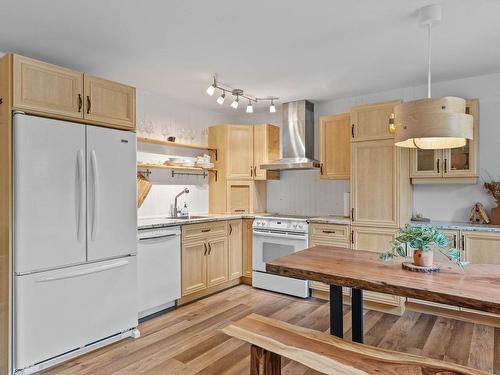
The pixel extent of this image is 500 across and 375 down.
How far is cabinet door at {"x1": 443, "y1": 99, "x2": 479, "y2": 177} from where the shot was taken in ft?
11.1

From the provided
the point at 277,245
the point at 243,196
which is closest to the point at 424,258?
the point at 277,245

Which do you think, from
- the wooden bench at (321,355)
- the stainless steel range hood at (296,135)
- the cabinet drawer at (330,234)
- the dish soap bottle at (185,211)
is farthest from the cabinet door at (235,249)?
the wooden bench at (321,355)

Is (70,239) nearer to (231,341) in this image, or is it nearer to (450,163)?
(231,341)

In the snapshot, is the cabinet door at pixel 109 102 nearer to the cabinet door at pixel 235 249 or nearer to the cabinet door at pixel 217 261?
the cabinet door at pixel 217 261

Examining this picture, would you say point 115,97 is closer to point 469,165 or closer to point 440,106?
point 440,106

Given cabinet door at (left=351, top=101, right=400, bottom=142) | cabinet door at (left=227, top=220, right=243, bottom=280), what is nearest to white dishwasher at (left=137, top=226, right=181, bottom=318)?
cabinet door at (left=227, top=220, right=243, bottom=280)

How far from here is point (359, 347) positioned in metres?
1.76

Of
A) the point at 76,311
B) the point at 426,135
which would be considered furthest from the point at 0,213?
the point at 426,135

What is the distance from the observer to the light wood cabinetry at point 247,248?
4.43 metres

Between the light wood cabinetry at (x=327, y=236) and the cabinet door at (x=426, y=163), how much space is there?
0.96 metres

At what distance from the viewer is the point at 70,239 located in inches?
99.9

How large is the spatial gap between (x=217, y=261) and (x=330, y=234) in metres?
1.39

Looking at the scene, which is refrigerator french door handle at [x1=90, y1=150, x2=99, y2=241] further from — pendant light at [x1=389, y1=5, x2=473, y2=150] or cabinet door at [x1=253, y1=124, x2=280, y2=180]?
cabinet door at [x1=253, y1=124, x2=280, y2=180]

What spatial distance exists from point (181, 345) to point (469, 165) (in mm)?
3240
